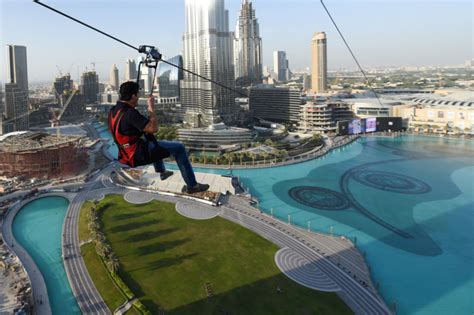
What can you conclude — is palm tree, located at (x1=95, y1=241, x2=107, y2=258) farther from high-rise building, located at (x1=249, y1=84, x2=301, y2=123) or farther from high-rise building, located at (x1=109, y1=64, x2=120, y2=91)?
high-rise building, located at (x1=109, y1=64, x2=120, y2=91)

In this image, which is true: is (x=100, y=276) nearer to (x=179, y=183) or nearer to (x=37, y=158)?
(x=179, y=183)

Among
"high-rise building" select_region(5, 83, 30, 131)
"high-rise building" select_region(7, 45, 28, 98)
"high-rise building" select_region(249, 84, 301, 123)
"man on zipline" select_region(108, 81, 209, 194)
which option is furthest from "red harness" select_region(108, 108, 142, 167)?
"high-rise building" select_region(7, 45, 28, 98)

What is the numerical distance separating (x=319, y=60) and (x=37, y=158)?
202 feet

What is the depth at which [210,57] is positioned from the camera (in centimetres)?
4394

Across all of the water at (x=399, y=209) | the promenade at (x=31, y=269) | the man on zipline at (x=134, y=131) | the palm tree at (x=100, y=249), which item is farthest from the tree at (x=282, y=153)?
the man on zipline at (x=134, y=131)

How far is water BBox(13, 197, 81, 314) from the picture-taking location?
10812mm

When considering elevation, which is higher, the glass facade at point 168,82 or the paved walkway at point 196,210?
the glass facade at point 168,82

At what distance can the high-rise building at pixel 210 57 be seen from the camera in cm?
4388

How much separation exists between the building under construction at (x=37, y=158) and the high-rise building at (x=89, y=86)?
48.5 meters

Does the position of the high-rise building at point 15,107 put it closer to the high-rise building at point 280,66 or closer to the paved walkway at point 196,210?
the paved walkway at point 196,210

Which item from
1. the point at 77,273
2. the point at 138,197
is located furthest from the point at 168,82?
the point at 77,273

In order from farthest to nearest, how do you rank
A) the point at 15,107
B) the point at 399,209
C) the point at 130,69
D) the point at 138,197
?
1. the point at 130,69
2. the point at 15,107
3. the point at 138,197
4. the point at 399,209

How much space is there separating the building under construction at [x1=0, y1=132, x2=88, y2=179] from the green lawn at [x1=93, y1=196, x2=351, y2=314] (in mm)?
8964

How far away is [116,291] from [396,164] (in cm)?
2259
